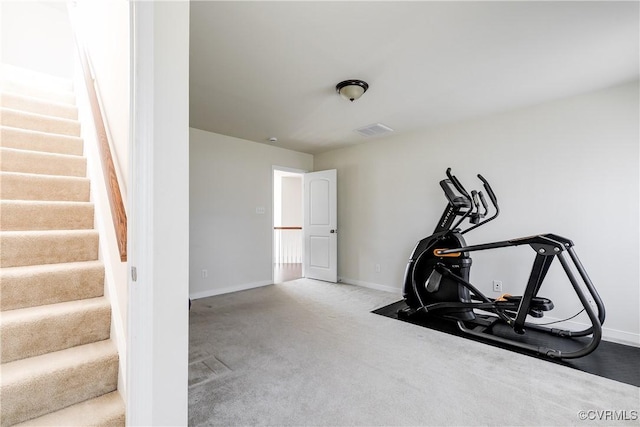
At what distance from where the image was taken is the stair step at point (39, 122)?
2186mm

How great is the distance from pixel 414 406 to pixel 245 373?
114 centimetres

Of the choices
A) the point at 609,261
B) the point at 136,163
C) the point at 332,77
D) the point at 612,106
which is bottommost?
the point at 609,261

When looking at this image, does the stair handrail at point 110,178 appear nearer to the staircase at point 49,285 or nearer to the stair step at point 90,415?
the staircase at point 49,285

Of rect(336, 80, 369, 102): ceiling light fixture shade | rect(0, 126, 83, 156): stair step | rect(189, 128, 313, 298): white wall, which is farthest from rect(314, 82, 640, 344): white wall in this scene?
rect(0, 126, 83, 156): stair step

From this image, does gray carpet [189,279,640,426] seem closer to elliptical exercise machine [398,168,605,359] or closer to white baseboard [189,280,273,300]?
elliptical exercise machine [398,168,605,359]

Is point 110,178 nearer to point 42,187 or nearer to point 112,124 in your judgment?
point 112,124

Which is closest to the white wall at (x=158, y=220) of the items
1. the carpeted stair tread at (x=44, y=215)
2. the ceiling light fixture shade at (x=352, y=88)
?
the carpeted stair tread at (x=44, y=215)

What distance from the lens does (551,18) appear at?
1.76 m

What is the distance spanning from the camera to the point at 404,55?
7.09 feet

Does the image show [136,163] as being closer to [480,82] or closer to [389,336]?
[389,336]

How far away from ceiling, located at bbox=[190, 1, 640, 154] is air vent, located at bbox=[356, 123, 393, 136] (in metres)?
0.44

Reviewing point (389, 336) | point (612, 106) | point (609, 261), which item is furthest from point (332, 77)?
point (609, 261)

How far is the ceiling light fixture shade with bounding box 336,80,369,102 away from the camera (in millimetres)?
2533

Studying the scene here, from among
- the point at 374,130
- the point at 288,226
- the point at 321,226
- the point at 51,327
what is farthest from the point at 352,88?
the point at 288,226
